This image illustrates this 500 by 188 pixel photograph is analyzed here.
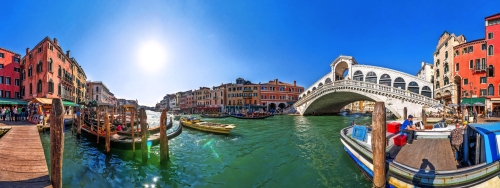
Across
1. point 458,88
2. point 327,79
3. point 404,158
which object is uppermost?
point 327,79

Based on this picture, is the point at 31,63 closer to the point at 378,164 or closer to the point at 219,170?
the point at 219,170

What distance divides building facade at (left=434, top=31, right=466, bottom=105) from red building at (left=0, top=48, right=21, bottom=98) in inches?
1919

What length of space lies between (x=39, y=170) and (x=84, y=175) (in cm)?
225

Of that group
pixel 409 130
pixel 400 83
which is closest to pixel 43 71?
pixel 409 130

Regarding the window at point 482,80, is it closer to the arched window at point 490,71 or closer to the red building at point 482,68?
the red building at point 482,68

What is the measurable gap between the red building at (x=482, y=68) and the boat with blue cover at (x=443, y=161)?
23041mm

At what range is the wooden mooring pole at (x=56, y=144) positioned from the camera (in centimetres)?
421

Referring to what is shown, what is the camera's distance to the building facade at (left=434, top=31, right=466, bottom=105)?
82.7ft

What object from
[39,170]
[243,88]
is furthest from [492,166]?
[243,88]

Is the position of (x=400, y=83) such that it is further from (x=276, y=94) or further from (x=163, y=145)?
(x=163, y=145)

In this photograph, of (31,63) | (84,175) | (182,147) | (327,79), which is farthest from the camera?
(327,79)

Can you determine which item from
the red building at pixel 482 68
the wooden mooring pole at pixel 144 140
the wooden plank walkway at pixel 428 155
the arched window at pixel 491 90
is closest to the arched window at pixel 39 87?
the wooden mooring pole at pixel 144 140

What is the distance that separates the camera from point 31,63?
852 inches

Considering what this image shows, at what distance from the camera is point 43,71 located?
19969mm
